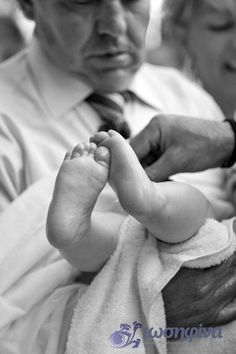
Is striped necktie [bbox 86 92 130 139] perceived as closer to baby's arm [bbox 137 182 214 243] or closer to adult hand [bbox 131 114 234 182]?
adult hand [bbox 131 114 234 182]

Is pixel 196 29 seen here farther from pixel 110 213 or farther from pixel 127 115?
pixel 110 213

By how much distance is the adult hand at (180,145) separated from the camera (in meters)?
1.22

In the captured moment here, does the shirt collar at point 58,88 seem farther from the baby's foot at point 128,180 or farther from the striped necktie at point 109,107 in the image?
the baby's foot at point 128,180

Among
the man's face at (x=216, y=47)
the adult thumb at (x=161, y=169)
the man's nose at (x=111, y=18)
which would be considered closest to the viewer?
the adult thumb at (x=161, y=169)

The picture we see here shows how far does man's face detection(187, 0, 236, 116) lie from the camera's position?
1.92m

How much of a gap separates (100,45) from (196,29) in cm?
80

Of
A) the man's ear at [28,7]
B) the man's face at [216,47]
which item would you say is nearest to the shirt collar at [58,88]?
the man's ear at [28,7]

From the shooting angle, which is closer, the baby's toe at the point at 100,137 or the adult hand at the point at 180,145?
the baby's toe at the point at 100,137

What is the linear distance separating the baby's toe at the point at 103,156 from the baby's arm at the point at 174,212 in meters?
0.09

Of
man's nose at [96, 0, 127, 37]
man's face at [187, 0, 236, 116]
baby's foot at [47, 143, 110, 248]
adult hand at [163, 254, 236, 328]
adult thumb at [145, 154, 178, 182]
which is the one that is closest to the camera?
baby's foot at [47, 143, 110, 248]

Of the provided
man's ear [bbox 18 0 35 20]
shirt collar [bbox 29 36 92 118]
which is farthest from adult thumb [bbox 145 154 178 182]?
man's ear [bbox 18 0 35 20]

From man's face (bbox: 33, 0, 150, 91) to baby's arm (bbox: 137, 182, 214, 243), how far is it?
0.50 meters

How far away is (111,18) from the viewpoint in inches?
52.2

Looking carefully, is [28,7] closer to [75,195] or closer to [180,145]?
[180,145]
